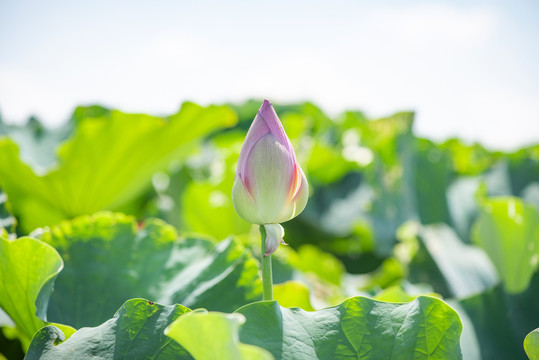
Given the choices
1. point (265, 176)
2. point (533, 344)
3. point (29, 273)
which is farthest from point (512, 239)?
point (29, 273)

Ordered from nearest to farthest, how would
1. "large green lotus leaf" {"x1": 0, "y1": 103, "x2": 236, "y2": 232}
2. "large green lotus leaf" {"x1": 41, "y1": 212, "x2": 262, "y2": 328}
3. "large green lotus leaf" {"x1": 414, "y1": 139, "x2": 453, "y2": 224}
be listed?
"large green lotus leaf" {"x1": 41, "y1": 212, "x2": 262, "y2": 328}
"large green lotus leaf" {"x1": 0, "y1": 103, "x2": 236, "y2": 232}
"large green lotus leaf" {"x1": 414, "y1": 139, "x2": 453, "y2": 224}

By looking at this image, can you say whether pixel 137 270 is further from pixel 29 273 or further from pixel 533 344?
pixel 533 344

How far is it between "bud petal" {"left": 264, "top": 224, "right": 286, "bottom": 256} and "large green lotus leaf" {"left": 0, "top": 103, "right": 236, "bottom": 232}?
779 mm

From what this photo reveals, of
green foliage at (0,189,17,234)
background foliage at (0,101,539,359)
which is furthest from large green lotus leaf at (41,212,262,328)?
green foliage at (0,189,17,234)

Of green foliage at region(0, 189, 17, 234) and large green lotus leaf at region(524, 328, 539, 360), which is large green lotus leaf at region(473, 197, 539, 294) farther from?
green foliage at region(0, 189, 17, 234)

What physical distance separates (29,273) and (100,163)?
67cm

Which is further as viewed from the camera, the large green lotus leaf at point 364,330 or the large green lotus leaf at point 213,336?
the large green lotus leaf at point 364,330

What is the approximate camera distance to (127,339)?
0.48 meters

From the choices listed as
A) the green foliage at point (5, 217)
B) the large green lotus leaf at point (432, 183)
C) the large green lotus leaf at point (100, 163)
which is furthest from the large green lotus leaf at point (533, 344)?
the large green lotus leaf at point (432, 183)

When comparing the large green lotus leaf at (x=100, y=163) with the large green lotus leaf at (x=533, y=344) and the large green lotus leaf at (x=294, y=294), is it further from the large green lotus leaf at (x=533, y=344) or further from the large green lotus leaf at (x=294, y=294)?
the large green lotus leaf at (x=533, y=344)

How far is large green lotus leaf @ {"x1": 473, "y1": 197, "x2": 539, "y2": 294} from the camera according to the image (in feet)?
3.22

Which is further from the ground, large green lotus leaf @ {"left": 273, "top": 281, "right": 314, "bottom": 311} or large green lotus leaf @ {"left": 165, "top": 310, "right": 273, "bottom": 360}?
large green lotus leaf @ {"left": 165, "top": 310, "right": 273, "bottom": 360}

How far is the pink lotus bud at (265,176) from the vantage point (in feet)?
1.53

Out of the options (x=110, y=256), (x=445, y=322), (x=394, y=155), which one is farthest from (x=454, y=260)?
(x=110, y=256)
